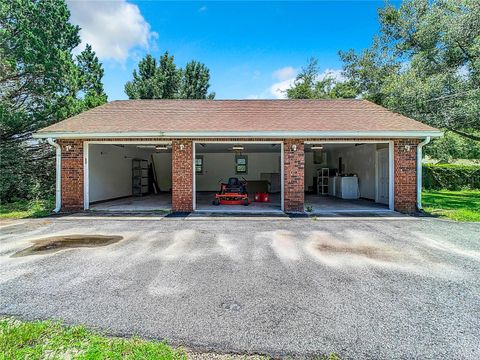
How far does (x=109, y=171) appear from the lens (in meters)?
13.7

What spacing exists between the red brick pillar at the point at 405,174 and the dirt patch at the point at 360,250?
204 inches

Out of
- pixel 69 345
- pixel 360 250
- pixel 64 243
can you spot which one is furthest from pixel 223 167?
pixel 69 345

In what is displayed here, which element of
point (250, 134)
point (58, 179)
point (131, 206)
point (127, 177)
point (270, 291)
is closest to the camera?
point (270, 291)

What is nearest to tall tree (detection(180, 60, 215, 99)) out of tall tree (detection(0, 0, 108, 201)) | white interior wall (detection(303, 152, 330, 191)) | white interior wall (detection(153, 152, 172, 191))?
white interior wall (detection(153, 152, 172, 191))

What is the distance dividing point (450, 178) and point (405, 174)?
13.7m

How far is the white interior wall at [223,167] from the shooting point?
19469 millimetres

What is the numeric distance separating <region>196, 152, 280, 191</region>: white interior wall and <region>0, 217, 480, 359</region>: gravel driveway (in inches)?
502

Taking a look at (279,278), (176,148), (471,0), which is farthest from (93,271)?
(471,0)

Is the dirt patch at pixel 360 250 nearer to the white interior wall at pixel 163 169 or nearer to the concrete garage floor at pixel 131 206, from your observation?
the concrete garage floor at pixel 131 206

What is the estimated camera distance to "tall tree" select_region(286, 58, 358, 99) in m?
29.9

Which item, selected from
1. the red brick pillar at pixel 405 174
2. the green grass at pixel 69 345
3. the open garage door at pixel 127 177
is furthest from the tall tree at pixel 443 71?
the green grass at pixel 69 345

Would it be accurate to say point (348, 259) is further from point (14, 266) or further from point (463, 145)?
point (463, 145)

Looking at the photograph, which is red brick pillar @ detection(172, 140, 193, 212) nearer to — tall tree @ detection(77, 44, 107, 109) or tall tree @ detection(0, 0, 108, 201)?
tall tree @ detection(0, 0, 108, 201)

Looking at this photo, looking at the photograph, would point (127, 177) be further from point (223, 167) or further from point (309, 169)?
point (309, 169)
